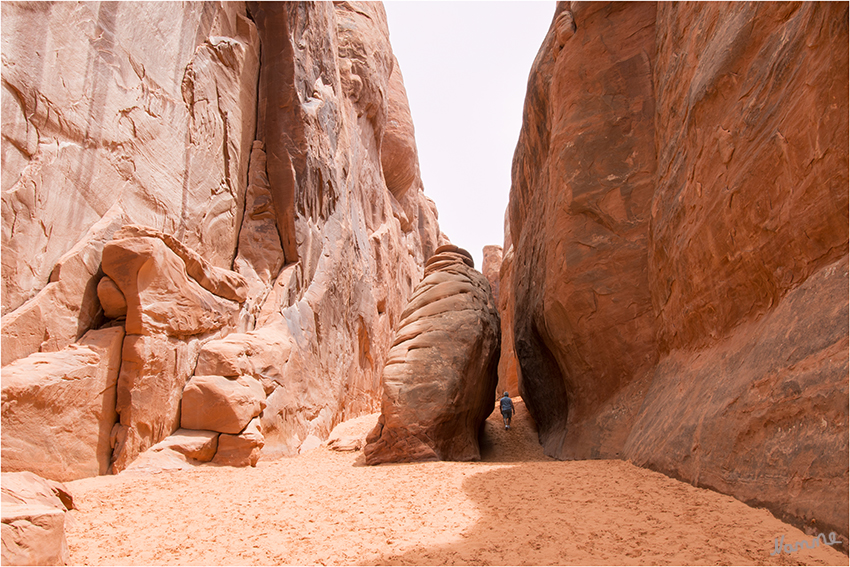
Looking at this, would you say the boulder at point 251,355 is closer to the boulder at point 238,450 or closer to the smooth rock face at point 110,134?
the boulder at point 238,450

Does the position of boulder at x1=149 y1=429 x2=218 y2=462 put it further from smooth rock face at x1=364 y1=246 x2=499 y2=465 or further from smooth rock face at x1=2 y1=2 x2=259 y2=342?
smooth rock face at x1=364 y1=246 x2=499 y2=465

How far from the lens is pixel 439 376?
8414 millimetres

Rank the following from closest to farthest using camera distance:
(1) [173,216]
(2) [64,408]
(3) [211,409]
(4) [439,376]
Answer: (2) [64,408] → (3) [211,409] → (4) [439,376] → (1) [173,216]

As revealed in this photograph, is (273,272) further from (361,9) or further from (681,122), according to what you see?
(361,9)

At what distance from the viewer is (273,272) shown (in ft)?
38.1

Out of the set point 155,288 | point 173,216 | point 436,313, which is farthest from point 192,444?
point 436,313

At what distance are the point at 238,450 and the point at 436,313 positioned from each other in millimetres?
4266

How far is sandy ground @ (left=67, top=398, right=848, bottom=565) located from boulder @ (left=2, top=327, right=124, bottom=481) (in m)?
0.40

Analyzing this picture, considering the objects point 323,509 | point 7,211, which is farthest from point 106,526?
point 7,211

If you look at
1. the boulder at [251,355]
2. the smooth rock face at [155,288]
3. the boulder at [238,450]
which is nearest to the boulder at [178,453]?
the boulder at [238,450]

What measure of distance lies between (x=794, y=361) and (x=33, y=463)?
301 inches

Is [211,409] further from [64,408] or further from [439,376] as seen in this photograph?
[439,376]

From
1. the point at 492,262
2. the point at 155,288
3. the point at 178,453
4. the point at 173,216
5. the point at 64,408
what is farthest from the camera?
the point at 492,262

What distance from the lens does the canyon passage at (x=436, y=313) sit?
12.0ft
